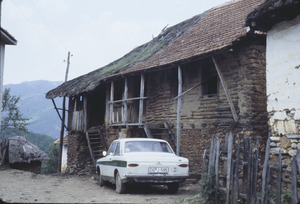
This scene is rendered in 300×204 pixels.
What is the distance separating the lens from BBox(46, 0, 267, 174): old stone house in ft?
36.6

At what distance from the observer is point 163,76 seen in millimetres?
15133

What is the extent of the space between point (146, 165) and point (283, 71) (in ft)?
12.8

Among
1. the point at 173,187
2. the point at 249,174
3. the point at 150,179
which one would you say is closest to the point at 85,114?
the point at 173,187

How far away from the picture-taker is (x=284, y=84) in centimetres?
736

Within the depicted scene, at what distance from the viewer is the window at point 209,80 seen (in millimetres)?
12883

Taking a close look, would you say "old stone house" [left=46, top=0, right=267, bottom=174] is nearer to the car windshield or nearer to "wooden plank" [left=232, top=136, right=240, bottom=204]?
the car windshield

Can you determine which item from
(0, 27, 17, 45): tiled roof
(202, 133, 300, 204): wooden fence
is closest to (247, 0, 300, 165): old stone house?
(202, 133, 300, 204): wooden fence

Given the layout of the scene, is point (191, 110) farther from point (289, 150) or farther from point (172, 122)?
point (289, 150)

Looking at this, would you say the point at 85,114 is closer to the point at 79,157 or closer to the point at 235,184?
the point at 79,157

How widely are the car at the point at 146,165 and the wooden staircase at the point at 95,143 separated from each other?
814 centimetres

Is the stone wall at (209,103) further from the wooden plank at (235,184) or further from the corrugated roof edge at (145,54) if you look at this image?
the wooden plank at (235,184)

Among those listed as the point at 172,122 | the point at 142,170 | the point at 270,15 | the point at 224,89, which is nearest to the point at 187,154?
the point at 172,122

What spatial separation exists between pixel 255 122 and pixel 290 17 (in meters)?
4.43

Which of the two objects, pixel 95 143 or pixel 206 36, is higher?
pixel 206 36
